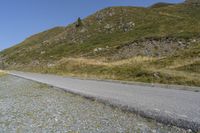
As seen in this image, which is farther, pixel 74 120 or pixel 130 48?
pixel 130 48

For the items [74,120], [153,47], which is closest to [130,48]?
[153,47]

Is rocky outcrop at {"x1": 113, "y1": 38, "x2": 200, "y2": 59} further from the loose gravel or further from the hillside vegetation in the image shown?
the loose gravel

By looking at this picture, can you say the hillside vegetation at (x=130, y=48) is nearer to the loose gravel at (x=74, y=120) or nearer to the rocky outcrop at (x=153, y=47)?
the rocky outcrop at (x=153, y=47)

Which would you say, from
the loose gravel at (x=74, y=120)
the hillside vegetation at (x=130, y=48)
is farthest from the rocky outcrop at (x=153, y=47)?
the loose gravel at (x=74, y=120)

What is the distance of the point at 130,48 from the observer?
50.6 meters

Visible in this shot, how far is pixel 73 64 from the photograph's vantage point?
4675 cm

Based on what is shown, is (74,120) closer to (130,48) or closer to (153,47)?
(153,47)

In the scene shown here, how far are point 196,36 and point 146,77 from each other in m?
27.9

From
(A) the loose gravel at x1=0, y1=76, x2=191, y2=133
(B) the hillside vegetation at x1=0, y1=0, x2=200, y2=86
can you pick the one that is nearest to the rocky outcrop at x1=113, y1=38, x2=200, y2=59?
(B) the hillside vegetation at x1=0, y1=0, x2=200, y2=86

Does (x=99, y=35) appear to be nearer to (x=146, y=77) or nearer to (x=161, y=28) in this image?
(x=161, y=28)

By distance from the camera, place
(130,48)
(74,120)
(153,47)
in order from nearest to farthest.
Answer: (74,120), (153,47), (130,48)

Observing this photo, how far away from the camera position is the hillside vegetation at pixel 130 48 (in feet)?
92.2

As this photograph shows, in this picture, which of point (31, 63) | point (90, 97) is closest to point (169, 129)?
point (90, 97)

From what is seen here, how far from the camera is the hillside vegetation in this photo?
92.2ft
